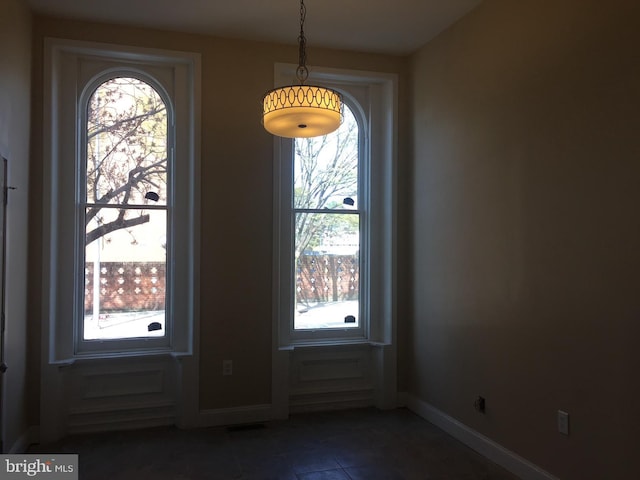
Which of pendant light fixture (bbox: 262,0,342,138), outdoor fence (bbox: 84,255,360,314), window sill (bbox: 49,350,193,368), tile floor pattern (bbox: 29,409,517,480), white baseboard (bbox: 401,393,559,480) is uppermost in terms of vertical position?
pendant light fixture (bbox: 262,0,342,138)

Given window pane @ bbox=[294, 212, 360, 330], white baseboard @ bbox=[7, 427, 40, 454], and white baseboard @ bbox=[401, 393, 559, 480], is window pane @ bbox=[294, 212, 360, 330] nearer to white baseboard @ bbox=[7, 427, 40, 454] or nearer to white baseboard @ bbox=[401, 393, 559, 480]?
white baseboard @ bbox=[401, 393, 559, 480]

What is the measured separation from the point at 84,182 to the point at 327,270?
1947 mm

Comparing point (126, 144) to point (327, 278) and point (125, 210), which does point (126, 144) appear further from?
point (327, 278)

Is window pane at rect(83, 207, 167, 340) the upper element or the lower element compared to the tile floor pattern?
upper

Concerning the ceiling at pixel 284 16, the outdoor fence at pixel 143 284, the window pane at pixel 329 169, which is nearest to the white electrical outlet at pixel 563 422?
the outdoor fence at pixel 143 284

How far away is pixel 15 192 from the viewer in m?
3.06

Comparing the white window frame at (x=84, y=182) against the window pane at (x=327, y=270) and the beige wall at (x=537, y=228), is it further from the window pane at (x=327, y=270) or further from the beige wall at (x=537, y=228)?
the beige wall at (x=537, y=228)

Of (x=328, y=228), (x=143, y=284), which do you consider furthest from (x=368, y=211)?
(x=143, y=284)

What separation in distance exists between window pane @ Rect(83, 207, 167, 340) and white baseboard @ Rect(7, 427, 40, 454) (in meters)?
0.68

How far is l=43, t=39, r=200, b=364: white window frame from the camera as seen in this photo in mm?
3486

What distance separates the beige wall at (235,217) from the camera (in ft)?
12.4

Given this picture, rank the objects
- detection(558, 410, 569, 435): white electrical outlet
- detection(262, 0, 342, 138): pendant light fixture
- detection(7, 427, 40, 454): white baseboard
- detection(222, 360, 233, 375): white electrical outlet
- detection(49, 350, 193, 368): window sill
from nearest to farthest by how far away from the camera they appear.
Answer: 1. detection(262, 0, 342, 138): pendant light fixture
2. detection(558, 410, 569, 435): white electrical outlet
3. detection(7, 427, 40, 454): white baseboard
4. detection(49, 350, 193, 368): window sill
5. detection(222, 360, 233, 375): white electrical outlet

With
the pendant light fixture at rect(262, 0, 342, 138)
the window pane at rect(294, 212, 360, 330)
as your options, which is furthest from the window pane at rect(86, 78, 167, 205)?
the pendant light fixture at rect(262, 0, 342, 138)

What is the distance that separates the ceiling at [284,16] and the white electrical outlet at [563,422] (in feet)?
8.31
